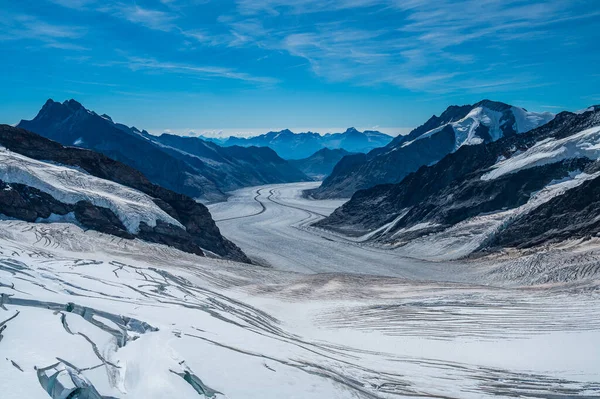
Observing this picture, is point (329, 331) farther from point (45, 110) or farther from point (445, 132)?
point (45, 110)

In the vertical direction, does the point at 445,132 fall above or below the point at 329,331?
above

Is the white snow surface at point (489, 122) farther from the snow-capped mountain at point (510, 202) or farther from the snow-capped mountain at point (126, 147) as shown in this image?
the snow-capped mountain at point (126, 147)

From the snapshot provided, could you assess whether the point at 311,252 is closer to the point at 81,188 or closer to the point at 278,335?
the point at 81,188

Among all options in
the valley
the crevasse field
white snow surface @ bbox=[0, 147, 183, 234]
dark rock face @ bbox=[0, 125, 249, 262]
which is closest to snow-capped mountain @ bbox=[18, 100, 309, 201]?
the valley

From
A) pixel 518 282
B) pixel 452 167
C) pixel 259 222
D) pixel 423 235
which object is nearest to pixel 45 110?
pixel 259 222

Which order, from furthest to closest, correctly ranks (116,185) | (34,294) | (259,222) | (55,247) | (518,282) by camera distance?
(259,222) → (116,185) → (518,282) → (55,247) → (34,294)

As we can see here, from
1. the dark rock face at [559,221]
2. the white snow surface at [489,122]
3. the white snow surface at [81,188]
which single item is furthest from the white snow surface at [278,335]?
the white snow surface at [489,122]

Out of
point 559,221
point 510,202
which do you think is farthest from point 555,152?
point 559,221
